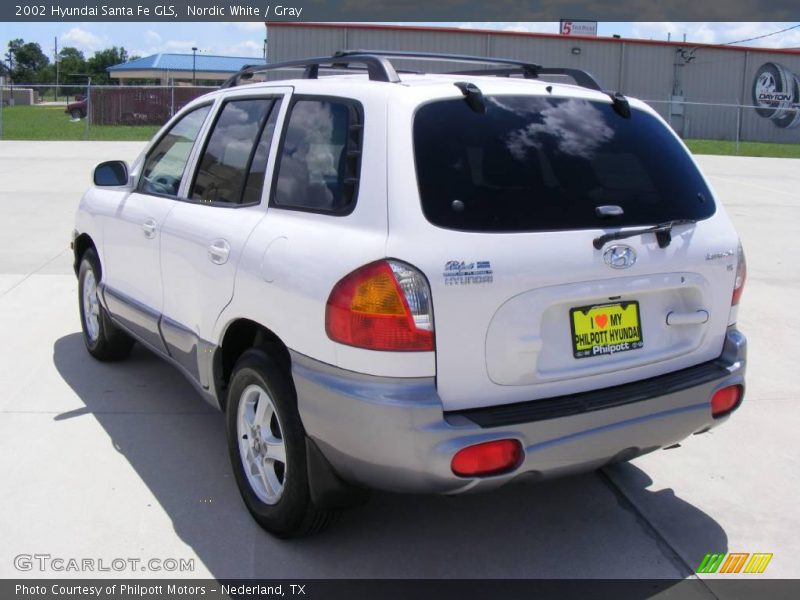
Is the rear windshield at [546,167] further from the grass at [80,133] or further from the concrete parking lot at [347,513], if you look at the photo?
the grass at [80,133]

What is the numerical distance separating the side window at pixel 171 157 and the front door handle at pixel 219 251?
2.68ft

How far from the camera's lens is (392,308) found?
2.98m

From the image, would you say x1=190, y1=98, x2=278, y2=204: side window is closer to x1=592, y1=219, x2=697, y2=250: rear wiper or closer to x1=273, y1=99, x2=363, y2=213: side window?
x1=273, y1=99, x2=363, y2=213: side window

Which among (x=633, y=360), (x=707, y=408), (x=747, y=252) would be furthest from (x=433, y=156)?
(x=747, y=252)

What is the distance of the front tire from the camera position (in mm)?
3359

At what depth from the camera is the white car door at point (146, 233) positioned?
4.64 metres

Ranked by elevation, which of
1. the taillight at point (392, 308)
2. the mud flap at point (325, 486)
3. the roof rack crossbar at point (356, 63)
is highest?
the roof rack crossbar at point (356, 63)

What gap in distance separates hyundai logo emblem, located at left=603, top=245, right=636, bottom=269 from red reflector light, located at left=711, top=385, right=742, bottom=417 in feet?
2.31

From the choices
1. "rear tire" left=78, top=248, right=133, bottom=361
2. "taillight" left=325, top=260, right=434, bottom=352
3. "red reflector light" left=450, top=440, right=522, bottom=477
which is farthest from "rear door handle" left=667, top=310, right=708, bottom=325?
"rear tire" left=78, top=248, right=133, bottom=361

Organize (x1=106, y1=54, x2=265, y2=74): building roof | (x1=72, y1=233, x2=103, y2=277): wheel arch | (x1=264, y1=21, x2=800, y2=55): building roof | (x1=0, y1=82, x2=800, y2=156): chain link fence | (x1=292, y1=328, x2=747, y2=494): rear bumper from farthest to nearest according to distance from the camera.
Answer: (x1=106, y1=54, x2=265, y2=74): building roof
(x1=264, y1=21, x2=800, y2=55): building roof
(x1=0, y1=82, x2=800, y2=156): chain link fence
(x1=72, y1=233, x2=103, y2=277): wheel arch
(x1=292, y1=328, x2=747, y2=494): rear bumper

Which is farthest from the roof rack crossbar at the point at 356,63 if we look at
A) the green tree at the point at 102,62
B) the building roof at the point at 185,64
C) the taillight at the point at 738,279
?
the green tree at the point at 102,62

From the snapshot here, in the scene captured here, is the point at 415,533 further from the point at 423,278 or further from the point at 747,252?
the point at 747,252

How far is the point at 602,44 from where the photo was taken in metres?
40.2

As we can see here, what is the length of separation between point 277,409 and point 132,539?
880 mm
